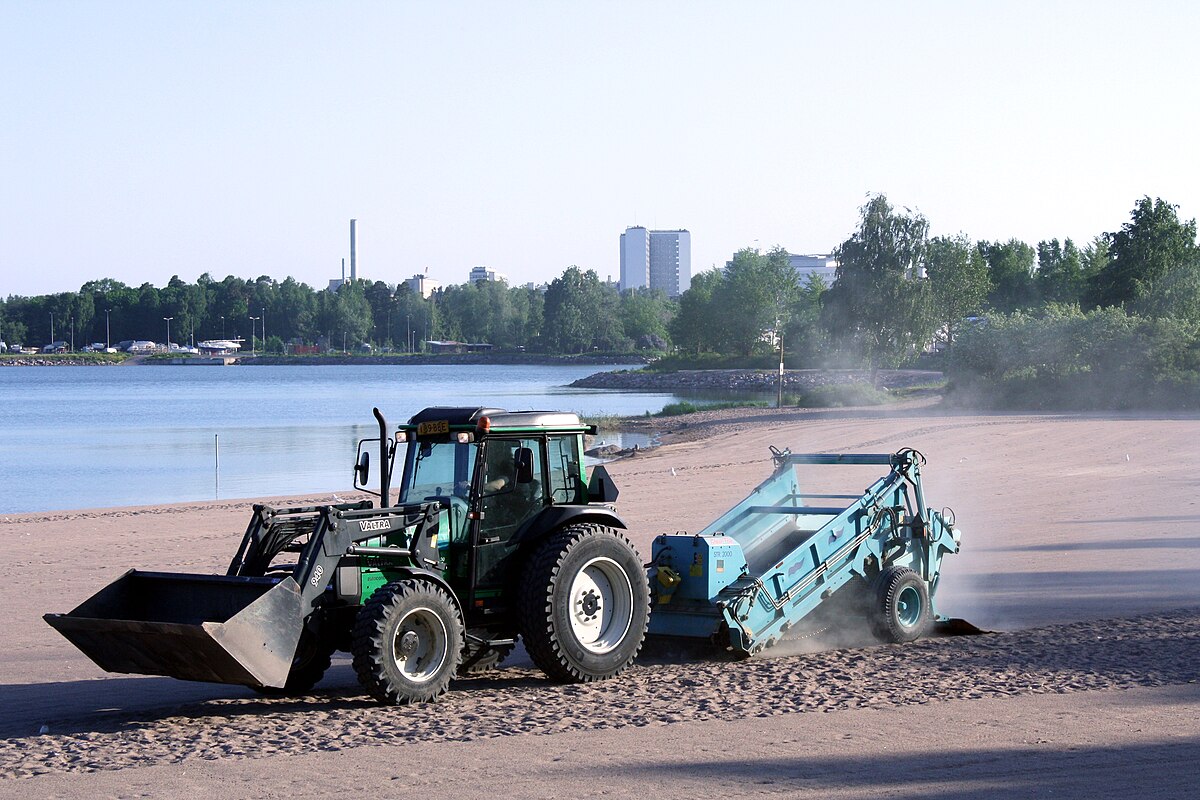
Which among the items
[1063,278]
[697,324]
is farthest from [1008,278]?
[697,324]

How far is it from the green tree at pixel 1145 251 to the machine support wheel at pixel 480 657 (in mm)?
73194

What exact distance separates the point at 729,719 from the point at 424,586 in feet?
7.54

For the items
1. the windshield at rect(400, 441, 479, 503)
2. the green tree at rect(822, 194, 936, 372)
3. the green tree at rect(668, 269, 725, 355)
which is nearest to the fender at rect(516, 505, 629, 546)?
the windshield at rect(400, 441, 479, 503)

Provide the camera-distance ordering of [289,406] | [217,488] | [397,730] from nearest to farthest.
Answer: [397,730], [217,488], [289,406]

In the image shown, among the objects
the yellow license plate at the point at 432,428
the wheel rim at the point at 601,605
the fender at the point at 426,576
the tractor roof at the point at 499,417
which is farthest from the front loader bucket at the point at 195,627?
the wheel rim at the point at 601,605

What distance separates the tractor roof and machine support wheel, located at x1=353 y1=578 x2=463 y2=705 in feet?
4.38

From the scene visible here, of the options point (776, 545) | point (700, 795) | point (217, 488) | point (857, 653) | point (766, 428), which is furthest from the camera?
point (766, 428)

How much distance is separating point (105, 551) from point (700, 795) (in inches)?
575

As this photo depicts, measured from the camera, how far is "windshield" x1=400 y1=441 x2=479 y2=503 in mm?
10070

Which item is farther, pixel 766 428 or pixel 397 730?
pixel 766 428

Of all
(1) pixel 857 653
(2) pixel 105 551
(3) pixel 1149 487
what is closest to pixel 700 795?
(1) pixel 857 653

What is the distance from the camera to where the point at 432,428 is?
33.3ft

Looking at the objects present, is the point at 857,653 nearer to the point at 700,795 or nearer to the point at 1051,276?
the point at 700,795

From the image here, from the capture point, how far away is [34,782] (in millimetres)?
7652
